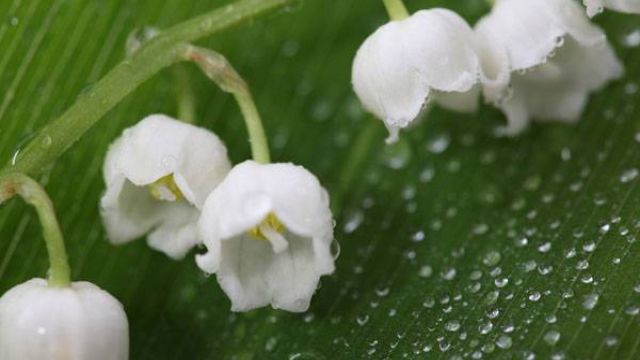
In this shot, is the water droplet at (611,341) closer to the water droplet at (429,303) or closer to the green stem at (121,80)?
the water droplet at (429,303)

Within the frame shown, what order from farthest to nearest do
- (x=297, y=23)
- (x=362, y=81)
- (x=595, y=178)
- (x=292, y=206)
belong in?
(x=297, y=23)
(x=595, y=178)
(x=362, y=81)
(x=292, y=206)

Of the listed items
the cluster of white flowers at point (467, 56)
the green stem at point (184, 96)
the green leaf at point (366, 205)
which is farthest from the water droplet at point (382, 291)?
the green stem at point (184, 96)

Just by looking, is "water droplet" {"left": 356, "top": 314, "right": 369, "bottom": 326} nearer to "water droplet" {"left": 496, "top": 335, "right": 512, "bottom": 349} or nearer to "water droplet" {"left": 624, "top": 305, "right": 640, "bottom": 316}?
"water droplet" {"left": 496, "top": 335, "right": 512, "bottom": 349}

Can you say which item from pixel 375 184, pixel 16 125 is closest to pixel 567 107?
pixel 375 184

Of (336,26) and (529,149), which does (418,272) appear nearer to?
(529,149)

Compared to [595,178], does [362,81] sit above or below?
above

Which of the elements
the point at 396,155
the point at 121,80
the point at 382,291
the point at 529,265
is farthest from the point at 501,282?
the point at 121,80
